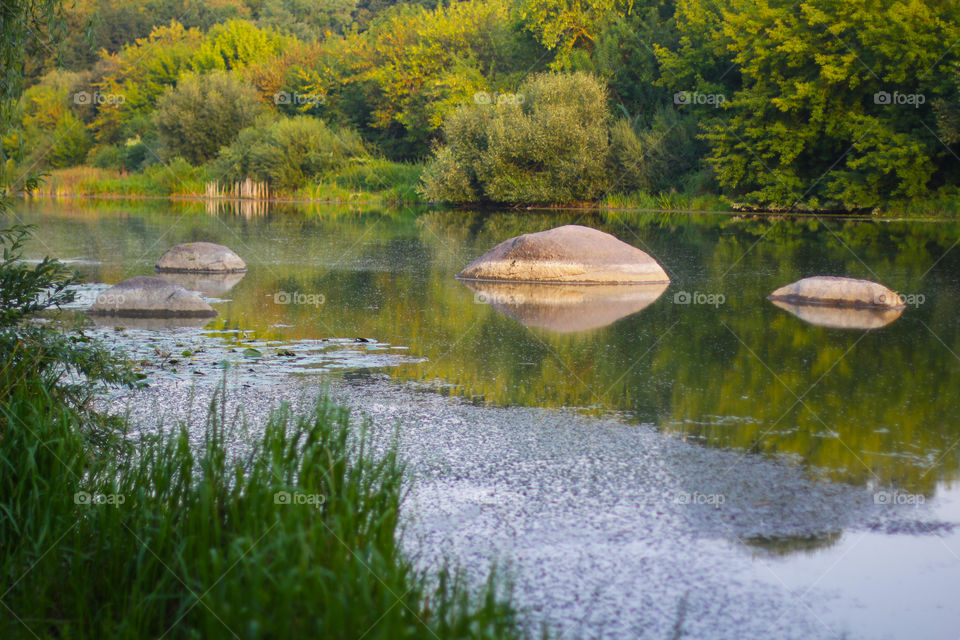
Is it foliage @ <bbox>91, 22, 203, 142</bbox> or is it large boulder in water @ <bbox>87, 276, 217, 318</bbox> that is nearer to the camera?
large boulder in water @ <bbox>87, 276, 217, 318</bbox>

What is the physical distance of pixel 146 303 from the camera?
1029 cm

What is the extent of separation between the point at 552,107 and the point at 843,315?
2476 centimetres

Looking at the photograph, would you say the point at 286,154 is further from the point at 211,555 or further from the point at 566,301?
the point at 211,555

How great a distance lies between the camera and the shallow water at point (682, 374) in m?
4.12

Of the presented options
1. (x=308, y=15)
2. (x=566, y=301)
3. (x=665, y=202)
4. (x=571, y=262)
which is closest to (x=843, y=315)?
(x=566, y=301)

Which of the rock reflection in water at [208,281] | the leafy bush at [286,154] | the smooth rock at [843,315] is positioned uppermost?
the leafy bush at [286,154]

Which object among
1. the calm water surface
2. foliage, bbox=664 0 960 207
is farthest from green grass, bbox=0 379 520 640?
foliage, bbox=664 0 960 207

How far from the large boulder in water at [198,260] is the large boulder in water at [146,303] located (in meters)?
4.13

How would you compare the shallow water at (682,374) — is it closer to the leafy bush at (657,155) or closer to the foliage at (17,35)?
the foliage at (17,35)

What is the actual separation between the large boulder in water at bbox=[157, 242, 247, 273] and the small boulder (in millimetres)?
8118

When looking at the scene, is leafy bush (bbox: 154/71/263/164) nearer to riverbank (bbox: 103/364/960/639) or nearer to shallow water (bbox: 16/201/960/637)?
shallow water (bbox: 16/201/960/637)

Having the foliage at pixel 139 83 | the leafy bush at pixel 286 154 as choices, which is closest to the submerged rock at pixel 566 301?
the leafy bush at pixel 286 154

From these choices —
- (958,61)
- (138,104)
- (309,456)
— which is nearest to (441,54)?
(138,104)

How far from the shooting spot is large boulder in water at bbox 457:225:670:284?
44.2ft
